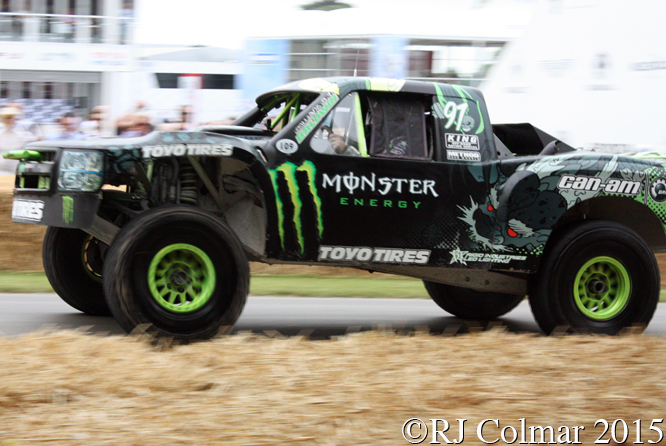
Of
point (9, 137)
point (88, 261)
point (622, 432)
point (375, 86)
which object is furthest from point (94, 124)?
point (622, 432)

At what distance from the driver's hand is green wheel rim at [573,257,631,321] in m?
2.14

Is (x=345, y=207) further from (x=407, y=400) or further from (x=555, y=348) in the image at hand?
(x=407, y=400)

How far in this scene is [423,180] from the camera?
6.12 meters

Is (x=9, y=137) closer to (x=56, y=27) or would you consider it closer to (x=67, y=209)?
(x=56, y=27)

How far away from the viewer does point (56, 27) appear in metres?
16.1

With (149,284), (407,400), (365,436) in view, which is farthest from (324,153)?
(365,436)

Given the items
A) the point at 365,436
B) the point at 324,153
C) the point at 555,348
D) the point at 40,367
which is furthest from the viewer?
the point at 324,153

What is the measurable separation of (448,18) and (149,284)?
8687mm

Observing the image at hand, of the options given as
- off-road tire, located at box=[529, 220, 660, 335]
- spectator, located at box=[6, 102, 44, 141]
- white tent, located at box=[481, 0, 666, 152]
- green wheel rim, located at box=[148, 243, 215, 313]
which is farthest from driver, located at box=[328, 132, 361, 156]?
spectator, located at box=[6, 102, 44, 141]

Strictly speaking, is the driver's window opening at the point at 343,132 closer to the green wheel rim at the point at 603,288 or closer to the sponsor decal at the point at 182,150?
the sponsor decal at the point at 182,150

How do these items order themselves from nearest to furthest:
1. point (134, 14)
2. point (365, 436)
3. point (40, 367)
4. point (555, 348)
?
point (365, 436) < point (40, 367) < point (555, 348) < point (134, 14)

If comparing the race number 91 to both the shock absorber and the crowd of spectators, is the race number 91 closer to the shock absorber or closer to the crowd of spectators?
the shock absorber

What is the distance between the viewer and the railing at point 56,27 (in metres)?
15.8

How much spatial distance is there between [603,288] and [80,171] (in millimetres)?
4075
